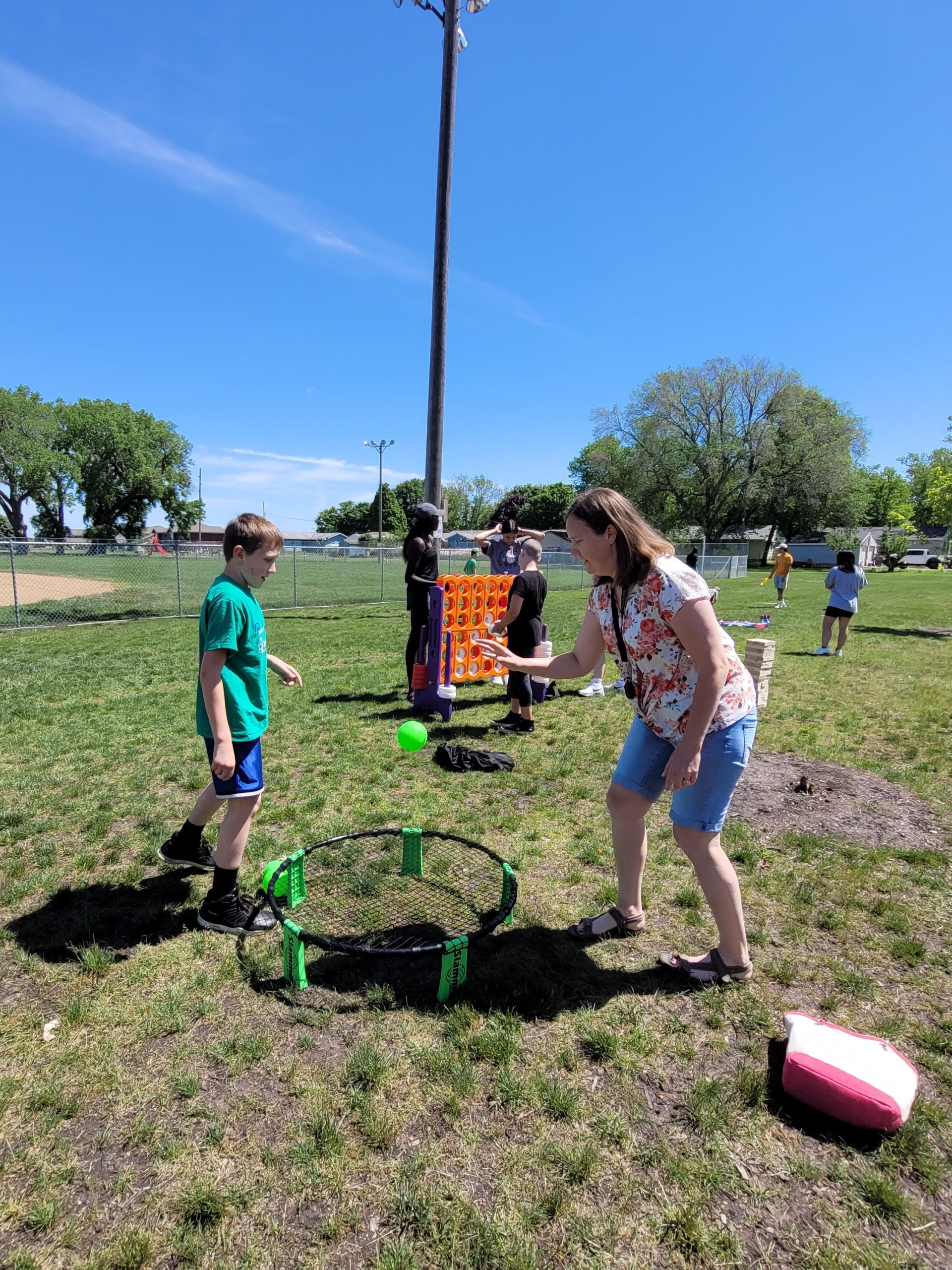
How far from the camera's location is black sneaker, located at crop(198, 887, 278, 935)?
3.15 m

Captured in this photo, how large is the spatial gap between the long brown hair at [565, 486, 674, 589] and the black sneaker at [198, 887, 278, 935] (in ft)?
7.70

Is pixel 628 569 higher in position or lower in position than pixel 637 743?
higher

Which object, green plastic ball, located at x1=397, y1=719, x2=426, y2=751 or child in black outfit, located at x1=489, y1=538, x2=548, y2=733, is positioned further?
child in black outfit, located at x1=489, y1=538, x2=548, y2=733

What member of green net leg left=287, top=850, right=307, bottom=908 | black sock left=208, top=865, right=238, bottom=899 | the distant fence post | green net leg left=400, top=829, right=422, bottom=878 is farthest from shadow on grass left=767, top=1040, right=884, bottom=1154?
the distant fence post

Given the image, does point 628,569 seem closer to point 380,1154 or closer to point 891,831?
point 380,1154

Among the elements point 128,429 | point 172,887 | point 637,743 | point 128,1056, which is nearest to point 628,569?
point 637,743

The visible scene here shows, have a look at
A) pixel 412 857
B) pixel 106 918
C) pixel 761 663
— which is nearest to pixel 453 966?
pixel 412 857

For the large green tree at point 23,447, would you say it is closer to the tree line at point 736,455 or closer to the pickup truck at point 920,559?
the tree line at point 736,455

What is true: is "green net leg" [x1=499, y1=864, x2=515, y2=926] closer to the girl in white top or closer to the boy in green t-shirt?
the boy in green t-shirt

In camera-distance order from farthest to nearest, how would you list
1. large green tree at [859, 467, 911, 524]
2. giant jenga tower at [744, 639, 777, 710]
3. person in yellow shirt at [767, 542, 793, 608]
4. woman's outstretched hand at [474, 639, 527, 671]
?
1. large green tree at [859, 467, 911, 524]
2. person in yellow shirt at [767, 542, 793, 608]
3. giant jenga tower at [744, 639, 777, 710]
4. woman's outstretched hand at [474, 639, 527, 671]

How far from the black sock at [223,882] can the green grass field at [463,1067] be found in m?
0.21

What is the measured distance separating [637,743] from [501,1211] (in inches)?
65.0

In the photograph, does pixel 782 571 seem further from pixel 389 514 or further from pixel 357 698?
pixel 389 514

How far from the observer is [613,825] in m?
3.02
